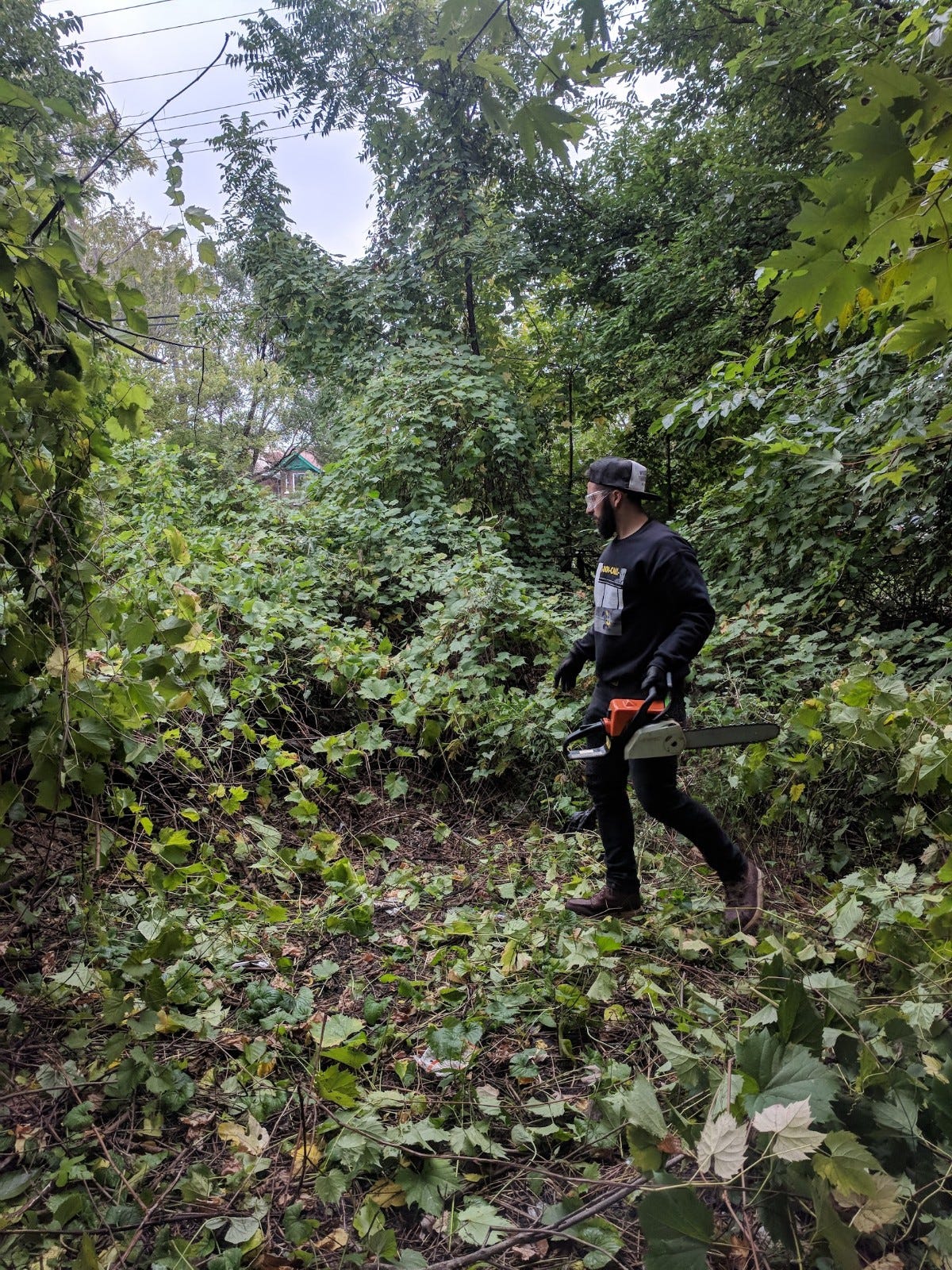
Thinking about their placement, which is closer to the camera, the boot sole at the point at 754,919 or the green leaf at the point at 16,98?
the green leaf at the point at 16,98

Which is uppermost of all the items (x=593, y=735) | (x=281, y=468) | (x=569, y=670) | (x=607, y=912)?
(x=281, y=468)

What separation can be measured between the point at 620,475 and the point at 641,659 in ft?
2.42

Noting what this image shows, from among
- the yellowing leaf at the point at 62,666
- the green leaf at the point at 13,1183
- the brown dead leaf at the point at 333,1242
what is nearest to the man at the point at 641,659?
the brown dead leaf at the point at 333,1242

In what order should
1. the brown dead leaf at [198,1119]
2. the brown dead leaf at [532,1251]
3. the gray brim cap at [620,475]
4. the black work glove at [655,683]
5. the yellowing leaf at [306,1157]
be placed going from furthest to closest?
the gray brim cap at [620,475] → the black work glove at [655,683] → the brown dead leaf at [198,1119] → the yellowing leaf at [306,1157] → the brown dead leaf at [532,1251]

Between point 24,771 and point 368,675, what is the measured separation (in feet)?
6.66

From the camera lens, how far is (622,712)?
279 cm

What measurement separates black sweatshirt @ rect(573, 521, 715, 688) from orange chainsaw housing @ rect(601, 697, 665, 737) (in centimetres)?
10

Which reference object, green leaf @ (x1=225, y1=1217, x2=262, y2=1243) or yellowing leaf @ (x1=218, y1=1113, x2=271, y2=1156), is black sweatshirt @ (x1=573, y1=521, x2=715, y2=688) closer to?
yellowing leaf @ (x1=218, y1=1113, x2=271, y2=1156)

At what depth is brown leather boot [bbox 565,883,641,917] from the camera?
2934mm

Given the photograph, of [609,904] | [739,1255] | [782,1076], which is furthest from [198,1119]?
[609,904]

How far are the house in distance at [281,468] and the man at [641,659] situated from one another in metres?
5.10

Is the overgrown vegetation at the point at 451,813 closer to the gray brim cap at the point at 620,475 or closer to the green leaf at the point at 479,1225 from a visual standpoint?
the green leaf at the point at 479,1225

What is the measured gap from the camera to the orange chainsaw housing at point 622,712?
2.74 meters

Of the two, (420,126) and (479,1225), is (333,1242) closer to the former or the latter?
(479,1225)
